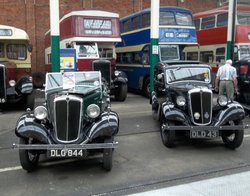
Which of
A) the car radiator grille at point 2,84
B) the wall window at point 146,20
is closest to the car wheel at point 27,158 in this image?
the car radiator grille at point 2,84

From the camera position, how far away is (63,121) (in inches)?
220

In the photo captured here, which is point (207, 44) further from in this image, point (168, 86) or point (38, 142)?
point (38, 142)

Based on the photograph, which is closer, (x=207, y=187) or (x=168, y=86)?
(x=207, y=187)

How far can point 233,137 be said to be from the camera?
7.41 metres

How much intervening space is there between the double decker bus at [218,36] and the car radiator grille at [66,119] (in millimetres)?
11354

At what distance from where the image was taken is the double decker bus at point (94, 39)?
44.8 feet

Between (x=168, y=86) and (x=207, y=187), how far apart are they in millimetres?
3607

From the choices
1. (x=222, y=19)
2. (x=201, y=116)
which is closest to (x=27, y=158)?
(x=201, y=116)

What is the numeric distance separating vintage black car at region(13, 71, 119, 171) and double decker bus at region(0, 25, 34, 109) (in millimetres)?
5691

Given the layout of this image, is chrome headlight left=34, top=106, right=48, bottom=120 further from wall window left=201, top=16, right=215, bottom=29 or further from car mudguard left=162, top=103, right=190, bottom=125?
wall window left=201, top=16, right=215, bottom=29

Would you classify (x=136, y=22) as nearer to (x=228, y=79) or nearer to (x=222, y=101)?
(x=228, y=79)

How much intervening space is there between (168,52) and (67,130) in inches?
386

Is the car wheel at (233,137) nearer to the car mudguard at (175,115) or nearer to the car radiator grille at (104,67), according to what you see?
the car mudguard at (175,115)

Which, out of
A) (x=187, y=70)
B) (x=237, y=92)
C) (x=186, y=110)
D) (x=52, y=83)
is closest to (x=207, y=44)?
(x=237, y=92)
